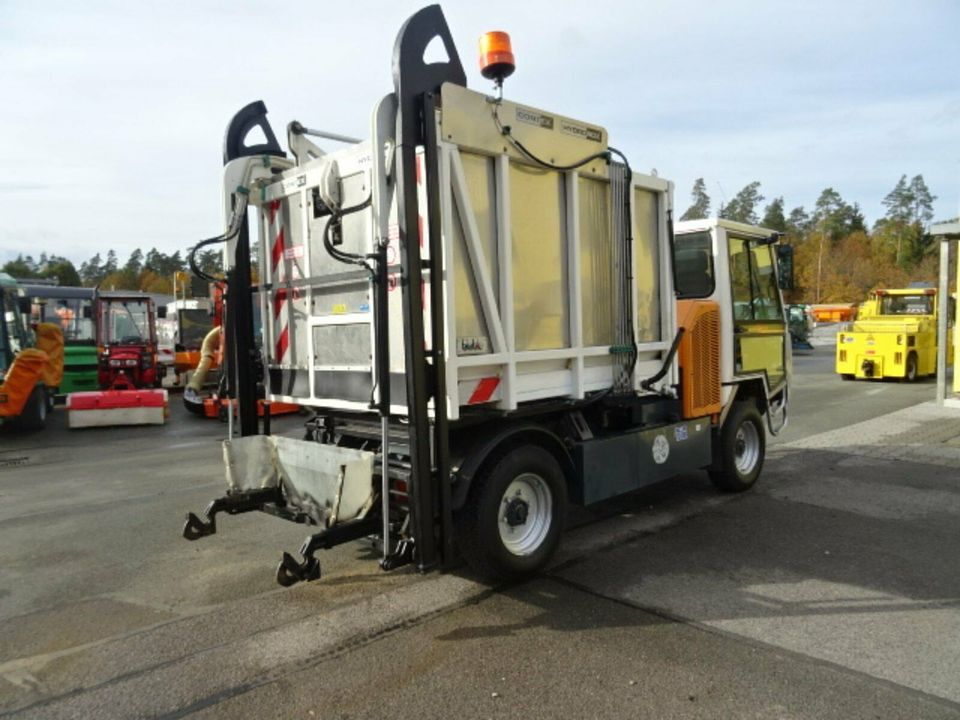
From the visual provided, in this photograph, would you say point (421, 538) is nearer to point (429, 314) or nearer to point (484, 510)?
point (484, 510)

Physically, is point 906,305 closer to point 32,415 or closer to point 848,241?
point 32,415

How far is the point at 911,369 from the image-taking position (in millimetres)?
18859

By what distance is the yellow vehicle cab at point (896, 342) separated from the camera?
18672mm

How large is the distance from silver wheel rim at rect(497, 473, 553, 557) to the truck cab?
2.43m

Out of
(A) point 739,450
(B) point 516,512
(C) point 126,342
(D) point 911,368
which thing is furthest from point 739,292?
(C) point 126,342

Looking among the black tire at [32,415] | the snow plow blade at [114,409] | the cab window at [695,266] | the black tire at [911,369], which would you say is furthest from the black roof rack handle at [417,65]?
the black tire at [911,369]

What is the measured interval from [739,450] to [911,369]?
14740mm

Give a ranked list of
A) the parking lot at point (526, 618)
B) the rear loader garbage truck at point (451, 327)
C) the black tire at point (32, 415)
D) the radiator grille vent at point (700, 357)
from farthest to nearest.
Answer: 1. the black tire at point (32, 415)
2. the radiator grille vent at point (700, 357)
3. the rear loader garbage truck at point (451, 327)
4. the parking lot at point (526, 618)

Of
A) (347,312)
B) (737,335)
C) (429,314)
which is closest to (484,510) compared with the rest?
(429,314)

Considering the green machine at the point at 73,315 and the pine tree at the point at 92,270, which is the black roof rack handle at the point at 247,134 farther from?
the pine tree at the point at 92,270

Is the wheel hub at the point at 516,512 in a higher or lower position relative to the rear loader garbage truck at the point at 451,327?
lower

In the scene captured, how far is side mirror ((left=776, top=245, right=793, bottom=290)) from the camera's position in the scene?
7.46 meters

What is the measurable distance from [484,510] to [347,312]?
165 cm

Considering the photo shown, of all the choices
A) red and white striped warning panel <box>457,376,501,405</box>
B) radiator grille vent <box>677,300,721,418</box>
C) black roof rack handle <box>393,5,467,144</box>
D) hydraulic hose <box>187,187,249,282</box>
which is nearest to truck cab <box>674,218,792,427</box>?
radiator grille vent <box>677,300,721,418</box>
